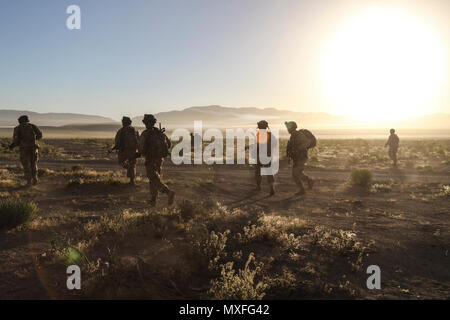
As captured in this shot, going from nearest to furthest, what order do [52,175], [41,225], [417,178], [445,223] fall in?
[41,225] < [445,223] < [52,175] < [417,178]

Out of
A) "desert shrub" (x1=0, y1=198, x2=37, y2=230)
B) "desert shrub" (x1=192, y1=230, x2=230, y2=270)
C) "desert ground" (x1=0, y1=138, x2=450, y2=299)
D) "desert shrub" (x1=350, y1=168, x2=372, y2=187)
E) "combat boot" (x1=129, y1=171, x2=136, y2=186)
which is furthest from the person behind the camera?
"desert shrub" (x1=350, y1=168, x2=372, y2=187)

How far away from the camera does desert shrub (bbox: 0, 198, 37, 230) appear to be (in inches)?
264

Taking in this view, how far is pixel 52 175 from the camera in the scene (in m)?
15.2

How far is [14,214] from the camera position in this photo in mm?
6828

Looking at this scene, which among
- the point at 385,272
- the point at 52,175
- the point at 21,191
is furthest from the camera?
the point at 52,175

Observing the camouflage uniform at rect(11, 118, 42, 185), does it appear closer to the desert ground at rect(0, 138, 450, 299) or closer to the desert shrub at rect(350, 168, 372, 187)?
the desert ground at rect(0, 138, 450, 299)

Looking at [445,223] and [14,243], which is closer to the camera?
[14,243]

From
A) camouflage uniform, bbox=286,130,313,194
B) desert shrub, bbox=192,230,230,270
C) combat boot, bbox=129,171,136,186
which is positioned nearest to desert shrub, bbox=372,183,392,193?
camouflage uniform, bbox=286,130,313,194

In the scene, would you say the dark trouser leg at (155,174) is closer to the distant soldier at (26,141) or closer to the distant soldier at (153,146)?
the distant soldier at (153,146)

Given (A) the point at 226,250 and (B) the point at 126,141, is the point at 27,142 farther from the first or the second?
(A) the point at 226,250
